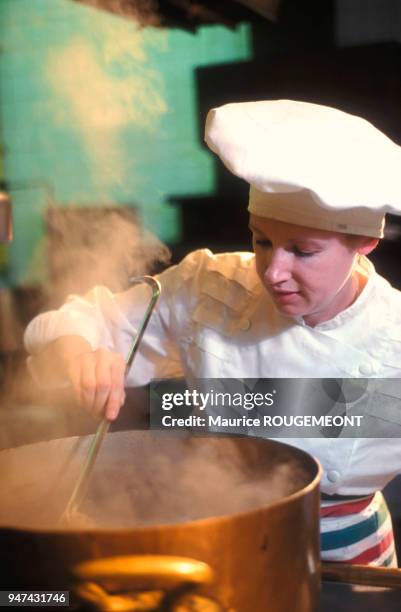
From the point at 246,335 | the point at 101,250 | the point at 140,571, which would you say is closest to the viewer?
the point at 140,571

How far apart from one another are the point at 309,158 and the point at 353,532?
14.5 inches

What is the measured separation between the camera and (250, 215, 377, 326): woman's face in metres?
0.63

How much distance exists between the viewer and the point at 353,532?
68 centimetres

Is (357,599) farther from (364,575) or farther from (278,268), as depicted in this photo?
(278,268)

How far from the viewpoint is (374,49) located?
79 centimetres

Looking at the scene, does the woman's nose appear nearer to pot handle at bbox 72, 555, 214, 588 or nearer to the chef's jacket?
the chef's jacket

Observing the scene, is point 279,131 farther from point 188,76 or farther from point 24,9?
point 24,9

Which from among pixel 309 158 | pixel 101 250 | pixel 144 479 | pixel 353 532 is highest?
pixel 309 158

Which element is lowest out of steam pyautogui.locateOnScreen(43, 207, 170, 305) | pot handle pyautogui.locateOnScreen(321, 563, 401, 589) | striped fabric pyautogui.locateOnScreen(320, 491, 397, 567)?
striped fabric pyautogui.locateOnScreen(320, 491, 397, 567)

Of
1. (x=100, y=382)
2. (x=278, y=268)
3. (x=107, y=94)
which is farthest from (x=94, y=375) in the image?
(x=107, y=94)

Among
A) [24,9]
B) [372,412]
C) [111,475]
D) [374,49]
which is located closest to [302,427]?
[372,412]

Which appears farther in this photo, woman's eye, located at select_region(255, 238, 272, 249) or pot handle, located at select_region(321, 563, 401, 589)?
woman's eye, located at select_region(255, 238, 272, 249)

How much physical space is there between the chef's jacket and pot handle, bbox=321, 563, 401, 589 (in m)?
0.19

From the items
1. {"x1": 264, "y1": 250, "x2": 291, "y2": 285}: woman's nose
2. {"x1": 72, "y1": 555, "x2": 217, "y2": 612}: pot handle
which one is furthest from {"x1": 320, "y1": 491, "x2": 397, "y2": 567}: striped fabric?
{"x1": 72, "y1": 555, "x2": 217, "y2": 612}: pot handle
